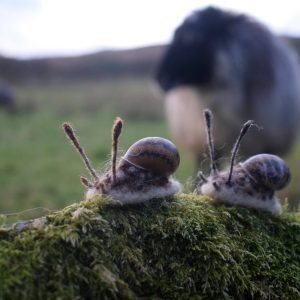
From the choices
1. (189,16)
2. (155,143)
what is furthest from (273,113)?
(155,143)

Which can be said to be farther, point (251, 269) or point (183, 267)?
point (251, 269)

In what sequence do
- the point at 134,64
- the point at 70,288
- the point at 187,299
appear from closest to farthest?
the point at 70,288 < the point at 187,299 < the point at 134,64

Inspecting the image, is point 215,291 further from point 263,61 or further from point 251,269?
point 263,61

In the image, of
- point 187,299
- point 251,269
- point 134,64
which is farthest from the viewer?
point 134,64

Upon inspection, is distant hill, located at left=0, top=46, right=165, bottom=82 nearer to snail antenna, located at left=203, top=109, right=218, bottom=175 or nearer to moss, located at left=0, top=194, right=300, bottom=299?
snail antenna, located at left=203, top=109, right=218, bottom=175

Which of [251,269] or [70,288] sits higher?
[70,288]

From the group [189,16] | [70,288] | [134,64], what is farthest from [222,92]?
[134,64]

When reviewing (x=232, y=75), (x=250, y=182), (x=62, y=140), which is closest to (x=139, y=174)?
(x=250, y=182)
